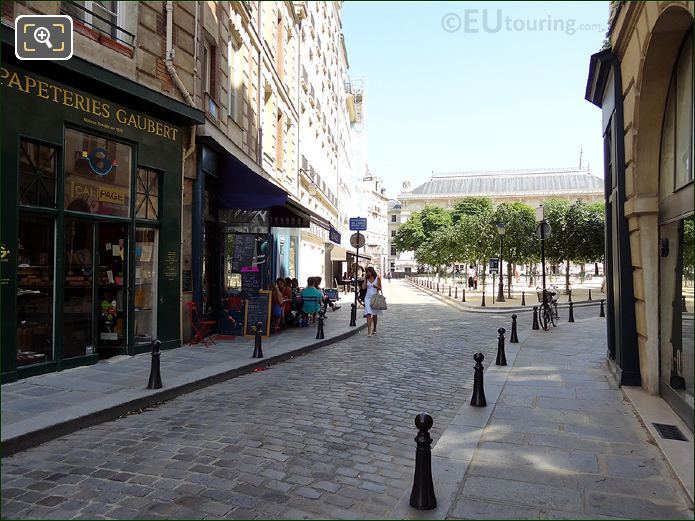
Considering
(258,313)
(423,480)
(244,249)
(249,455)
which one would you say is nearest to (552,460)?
(423,480)

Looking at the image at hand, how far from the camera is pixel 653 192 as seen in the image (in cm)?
638

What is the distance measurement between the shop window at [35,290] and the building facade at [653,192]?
8.21 meters

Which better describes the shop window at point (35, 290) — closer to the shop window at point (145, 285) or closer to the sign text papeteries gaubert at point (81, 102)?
the sign text papeteries gaubert at point (81, 102)

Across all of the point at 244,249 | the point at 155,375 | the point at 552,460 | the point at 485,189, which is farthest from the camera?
the point at 485,189

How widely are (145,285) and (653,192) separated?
8.53 meters

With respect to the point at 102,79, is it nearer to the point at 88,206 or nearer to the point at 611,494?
the point at 88,206

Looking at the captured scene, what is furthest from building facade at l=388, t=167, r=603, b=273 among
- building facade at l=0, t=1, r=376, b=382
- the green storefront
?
the green storefront

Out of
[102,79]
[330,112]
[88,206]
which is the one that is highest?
[330,112]

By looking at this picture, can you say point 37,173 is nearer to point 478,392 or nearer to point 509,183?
point 478,392

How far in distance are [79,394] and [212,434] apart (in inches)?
91.6

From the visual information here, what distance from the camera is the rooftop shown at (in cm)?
10961

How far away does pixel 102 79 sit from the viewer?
8086 millimetres

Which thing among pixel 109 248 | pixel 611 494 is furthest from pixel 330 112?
pixel 611 494

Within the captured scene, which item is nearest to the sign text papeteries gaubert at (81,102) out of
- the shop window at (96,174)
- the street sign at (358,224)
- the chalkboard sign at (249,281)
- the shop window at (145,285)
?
the shop window at (96,174)
